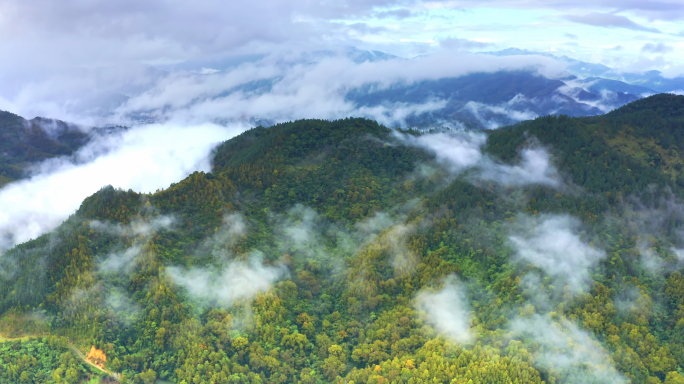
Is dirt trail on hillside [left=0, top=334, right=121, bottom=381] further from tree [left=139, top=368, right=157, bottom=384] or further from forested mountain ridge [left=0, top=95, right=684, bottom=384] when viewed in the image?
tree [left=139, top=368, right=157, bottom=384]

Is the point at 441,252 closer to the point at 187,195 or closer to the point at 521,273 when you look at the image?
the point at 521,273

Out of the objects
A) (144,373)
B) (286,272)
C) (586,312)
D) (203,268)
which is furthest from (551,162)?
(144,373)

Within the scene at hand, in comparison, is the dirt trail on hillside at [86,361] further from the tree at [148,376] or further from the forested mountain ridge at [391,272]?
the tree at [148,376]

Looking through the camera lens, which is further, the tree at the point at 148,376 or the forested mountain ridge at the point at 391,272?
the tree at the point at 148,376

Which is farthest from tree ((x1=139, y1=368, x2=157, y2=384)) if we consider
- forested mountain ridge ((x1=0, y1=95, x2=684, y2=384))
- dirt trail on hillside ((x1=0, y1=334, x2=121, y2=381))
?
dirt trail on hillside ((x1=0, y1=334, x2=121, y2=381))

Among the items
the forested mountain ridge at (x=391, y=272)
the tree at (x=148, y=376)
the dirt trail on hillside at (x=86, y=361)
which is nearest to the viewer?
the forested mountain ridge at (x=391, y=272)

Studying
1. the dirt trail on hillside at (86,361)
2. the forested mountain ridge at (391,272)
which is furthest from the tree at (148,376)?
the dirt trail on hillside at (86,361)

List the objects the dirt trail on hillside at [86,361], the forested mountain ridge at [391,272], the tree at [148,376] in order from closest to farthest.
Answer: the forested mountain ridge at [391,272], the tree at [148,376], the dirt trail on hillside at [86,361]

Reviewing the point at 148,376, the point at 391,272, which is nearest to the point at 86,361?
the point at 148,376
